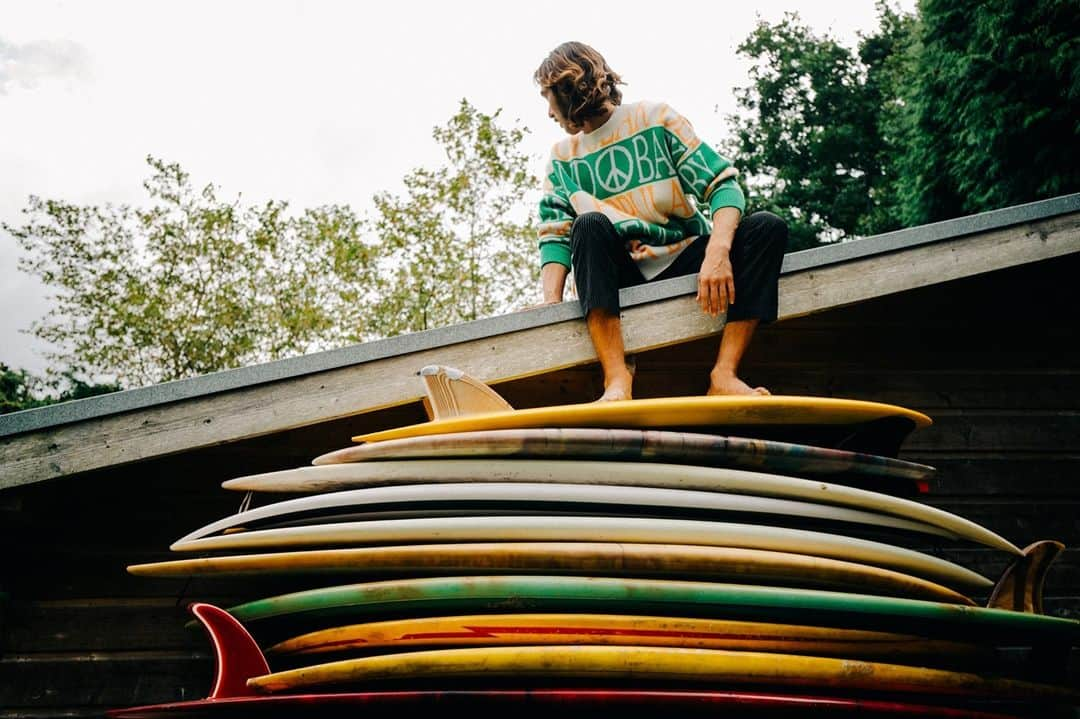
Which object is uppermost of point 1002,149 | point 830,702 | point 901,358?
point 1002,149

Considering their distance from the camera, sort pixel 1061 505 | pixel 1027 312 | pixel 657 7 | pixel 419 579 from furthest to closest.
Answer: pixel 657 7
pixel 1027 312
pixel 1061 505
pixel 419 579

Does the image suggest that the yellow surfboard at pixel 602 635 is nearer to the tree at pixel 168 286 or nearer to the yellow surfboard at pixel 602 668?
the yellow surfboard at pixel 602 668

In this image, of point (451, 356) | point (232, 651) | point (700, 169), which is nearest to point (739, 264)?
point (700, 169)

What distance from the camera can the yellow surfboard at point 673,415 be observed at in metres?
1.54

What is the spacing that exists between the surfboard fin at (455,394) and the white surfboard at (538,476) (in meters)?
0.16

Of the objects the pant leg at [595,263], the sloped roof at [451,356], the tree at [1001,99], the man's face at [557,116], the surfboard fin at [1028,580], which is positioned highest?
the tree at [1001,99]

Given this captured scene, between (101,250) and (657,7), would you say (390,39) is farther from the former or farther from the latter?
(101,250)

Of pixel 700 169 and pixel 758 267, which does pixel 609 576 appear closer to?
pixel 758 267

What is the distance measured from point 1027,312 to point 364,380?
7.53 feet

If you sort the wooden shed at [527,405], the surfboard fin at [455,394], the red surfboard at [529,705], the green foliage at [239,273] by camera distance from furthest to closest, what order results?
the green foliage at [239,273]
the wooden shed at [527,405]
the surfboard fin at [455,394]
the red surfboard at [529,705]

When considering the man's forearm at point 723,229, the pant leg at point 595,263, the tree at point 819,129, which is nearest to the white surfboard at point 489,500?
the pant leg at point 595,263

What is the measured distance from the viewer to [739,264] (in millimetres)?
1855

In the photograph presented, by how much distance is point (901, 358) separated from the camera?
2529 mm

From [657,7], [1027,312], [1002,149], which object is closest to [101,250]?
[1002,149]
